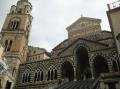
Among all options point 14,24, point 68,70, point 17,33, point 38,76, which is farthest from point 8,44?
point 68,70

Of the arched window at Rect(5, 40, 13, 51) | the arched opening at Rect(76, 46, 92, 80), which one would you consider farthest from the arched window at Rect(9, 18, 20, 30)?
the arched opening at Rect(76, 46, 92, 80)

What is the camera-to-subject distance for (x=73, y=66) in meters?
22.2

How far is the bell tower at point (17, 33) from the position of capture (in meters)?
26.4

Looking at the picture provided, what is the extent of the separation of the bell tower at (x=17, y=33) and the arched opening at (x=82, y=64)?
871cm

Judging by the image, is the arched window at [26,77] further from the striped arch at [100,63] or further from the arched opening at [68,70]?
the striped arch at [100,63]

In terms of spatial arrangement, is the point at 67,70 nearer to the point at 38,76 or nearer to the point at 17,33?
the point at 38,76

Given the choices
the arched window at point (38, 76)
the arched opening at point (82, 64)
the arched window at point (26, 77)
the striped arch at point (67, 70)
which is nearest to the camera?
the arched opening at point (82, 64)

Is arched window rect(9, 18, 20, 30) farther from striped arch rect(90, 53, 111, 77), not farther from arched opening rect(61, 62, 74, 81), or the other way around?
striped arch rect(90, 53, 111, 77)

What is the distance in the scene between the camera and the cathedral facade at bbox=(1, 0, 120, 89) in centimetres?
2053

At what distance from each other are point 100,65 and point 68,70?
4.12 metres

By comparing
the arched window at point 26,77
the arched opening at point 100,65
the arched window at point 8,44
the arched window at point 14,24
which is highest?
the arched window at point 14,24

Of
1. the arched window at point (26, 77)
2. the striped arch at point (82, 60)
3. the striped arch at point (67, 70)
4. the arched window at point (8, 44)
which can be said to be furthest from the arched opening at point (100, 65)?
the arched window at point (8, 44)

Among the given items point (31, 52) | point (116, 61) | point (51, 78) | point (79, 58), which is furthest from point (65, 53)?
point (31, 52)

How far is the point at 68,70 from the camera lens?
2372 centimetres
